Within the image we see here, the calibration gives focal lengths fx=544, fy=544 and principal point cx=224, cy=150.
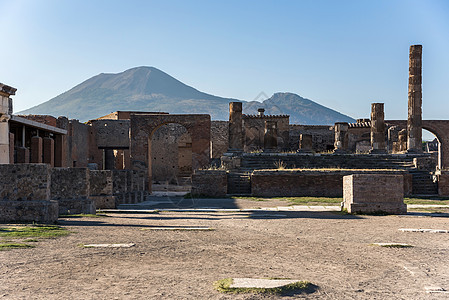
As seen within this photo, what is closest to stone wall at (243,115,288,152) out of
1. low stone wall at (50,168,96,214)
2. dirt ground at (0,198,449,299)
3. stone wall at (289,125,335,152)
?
stone wall at (289,125,335,152)

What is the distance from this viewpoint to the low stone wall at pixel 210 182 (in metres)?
21.0

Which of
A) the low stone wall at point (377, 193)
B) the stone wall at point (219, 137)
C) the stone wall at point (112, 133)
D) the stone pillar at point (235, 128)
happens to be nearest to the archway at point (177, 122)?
the stone pillar at point (235, 128)

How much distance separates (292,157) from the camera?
2591cm

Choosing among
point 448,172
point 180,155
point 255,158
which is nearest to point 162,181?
point 180,155

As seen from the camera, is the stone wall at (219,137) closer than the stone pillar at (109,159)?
No

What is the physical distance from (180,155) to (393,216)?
2743 cm

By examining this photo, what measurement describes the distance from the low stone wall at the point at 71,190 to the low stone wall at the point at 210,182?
867 cm

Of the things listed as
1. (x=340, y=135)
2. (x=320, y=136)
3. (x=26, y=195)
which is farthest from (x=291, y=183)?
(x=320, y=136)

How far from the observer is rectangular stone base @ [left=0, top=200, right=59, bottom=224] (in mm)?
9656

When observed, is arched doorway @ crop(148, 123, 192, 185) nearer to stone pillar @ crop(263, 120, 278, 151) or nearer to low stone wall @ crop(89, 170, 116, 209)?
stone pillar @ crop(263, 120, 278, 151)

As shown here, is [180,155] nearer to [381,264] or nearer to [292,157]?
[292,157]

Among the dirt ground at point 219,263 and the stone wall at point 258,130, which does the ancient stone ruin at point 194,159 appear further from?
the dirt ground at point 219,263

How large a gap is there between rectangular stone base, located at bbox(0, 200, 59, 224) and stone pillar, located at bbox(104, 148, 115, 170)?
27.7 meters

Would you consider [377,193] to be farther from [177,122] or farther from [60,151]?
[60,151]
